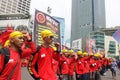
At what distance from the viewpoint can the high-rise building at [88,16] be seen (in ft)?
542

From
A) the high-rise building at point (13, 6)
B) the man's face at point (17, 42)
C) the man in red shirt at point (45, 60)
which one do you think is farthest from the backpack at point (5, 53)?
the high-rise building at point (13, 6)

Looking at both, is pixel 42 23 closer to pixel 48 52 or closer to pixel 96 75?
pixel 96 75

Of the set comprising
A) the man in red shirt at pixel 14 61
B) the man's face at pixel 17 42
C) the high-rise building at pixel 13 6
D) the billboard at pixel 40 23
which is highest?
the high-rise building at pixel 13 6

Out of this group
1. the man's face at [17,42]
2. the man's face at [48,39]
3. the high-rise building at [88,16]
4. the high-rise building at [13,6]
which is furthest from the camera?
the high-rise building at [88,16]

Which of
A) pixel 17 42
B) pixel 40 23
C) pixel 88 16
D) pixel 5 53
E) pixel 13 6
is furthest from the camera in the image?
pixel 88 16

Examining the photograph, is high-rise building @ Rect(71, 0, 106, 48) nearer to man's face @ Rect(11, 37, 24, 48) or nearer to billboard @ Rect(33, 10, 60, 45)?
billboard @ Rect(33, 10, 60, 45)

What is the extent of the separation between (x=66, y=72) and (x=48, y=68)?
7.11 meters

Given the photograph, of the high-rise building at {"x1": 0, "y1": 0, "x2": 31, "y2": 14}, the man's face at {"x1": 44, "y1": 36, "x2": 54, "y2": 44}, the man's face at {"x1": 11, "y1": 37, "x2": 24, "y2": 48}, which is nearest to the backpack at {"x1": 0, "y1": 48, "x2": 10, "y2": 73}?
the man's face at {"x1": 11, "y1": 37, "x2": 24, "y2": 48}

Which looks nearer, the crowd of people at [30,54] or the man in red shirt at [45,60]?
the crowd of people at [30,54]

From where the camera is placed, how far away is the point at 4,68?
A: 4738 mm

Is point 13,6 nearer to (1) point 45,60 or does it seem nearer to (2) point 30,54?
(1) point 45,60

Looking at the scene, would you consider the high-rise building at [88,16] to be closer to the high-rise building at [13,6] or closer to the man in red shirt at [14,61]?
the high-rise building at [13,6]

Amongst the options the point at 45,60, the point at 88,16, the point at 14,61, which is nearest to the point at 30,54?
the point at 45,60

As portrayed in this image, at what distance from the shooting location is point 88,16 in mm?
166375
